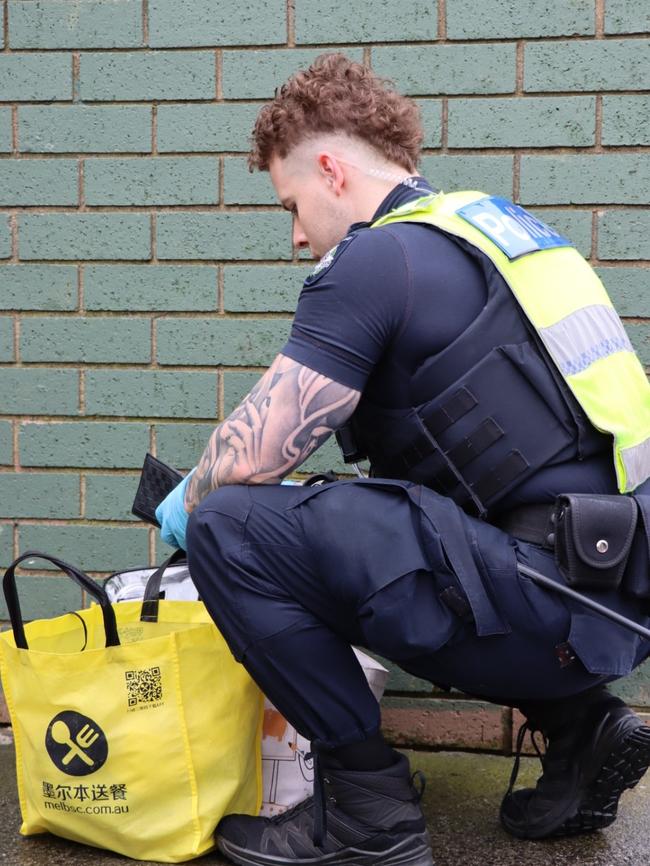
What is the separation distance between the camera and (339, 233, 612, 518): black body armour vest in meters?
2.06

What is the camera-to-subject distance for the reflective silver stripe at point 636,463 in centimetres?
205

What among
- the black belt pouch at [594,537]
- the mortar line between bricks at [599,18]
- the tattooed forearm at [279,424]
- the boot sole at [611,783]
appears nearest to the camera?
the black belt pouch at [594,537]

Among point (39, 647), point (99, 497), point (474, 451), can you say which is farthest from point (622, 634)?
point (99, 497)

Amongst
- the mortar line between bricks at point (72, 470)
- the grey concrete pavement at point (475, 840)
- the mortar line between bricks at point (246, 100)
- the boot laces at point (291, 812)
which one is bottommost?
the grey concrete pavement at point (475, 840)

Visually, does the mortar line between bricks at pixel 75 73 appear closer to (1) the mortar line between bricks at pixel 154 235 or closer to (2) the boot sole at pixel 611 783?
(1) the mortar line between bricks at pixel 154 235

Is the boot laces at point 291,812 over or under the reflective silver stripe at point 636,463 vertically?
under

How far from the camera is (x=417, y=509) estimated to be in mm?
2061

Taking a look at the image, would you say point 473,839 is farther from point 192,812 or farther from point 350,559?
point 350,559

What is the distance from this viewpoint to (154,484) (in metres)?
2.65

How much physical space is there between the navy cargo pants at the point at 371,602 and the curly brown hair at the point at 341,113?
0.81 metres

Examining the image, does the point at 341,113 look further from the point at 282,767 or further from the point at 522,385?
the point at 282,767

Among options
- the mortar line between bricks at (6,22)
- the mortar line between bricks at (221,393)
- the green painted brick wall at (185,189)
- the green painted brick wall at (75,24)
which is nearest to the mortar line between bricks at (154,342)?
the green painted brick wall at (185,189)

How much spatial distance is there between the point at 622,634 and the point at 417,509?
0.47 meters

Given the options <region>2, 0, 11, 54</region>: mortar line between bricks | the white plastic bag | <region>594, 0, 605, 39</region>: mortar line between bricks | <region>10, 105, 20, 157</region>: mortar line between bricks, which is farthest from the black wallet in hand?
<region>594, 0, 605, 39</region>: mortar line between bricks
